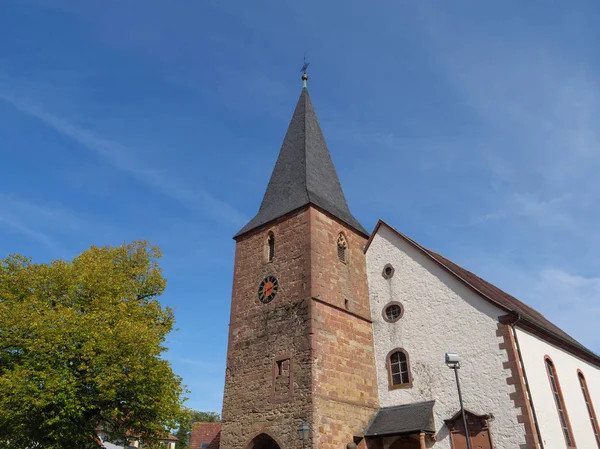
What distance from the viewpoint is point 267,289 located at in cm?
1745

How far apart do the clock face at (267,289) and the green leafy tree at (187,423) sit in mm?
4609

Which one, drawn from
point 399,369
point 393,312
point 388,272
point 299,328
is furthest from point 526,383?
point 299,328

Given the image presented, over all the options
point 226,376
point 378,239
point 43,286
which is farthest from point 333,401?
point 43,286

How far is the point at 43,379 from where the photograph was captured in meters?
14.1

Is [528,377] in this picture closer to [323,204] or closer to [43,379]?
[323,204]

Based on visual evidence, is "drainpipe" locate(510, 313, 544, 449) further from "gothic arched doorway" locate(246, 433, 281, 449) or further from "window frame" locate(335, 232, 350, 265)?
"gothic arched doorway" locate(246, 433, 281, 449)

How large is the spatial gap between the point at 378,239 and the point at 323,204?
2.65 m

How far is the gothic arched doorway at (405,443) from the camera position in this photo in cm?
1441

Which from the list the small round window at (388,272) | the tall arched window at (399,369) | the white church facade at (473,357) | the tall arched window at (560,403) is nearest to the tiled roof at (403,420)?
the white church facade at (473,357)

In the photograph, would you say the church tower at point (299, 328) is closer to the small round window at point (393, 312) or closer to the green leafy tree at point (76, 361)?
the small round window at point (393, 312)

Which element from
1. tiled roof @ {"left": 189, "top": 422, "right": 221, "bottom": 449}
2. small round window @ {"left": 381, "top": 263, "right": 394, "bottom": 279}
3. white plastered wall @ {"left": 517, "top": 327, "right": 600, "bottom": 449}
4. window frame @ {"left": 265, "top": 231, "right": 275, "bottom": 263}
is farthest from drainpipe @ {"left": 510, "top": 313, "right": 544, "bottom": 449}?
tiled roof @ {"left": 189, "top": 422, "right": 221, "bottom": 449}

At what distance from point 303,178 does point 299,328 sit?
264 inches

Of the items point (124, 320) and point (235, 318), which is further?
point (235, 318)

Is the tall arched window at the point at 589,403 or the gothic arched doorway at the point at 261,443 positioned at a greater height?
the tall arched window at the point at 589,403
